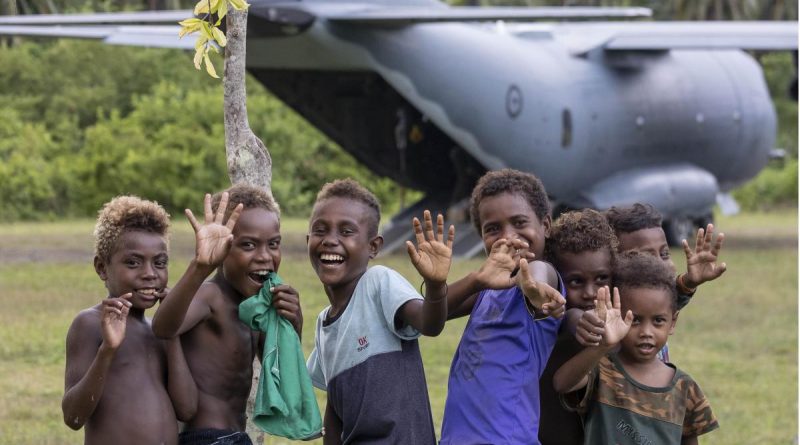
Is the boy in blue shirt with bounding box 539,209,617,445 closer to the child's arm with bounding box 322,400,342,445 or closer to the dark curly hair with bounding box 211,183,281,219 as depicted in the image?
the child's arm with bounding box 322,400,342,445

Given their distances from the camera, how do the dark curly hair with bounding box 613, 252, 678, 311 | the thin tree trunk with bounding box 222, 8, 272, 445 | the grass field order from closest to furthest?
1. the dark curly hair with bounding box 613, 252, 678, 311
2. the thin tree trunk with bounding box 222, 8, 272, 445
3. the grass field

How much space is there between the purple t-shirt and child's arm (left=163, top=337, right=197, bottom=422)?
2.46ft

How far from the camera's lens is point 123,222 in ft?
12.6

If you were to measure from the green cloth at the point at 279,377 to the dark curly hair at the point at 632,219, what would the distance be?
50.2 inches

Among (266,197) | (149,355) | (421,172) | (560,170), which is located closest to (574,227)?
(266,197)

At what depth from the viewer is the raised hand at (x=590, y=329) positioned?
3607mm

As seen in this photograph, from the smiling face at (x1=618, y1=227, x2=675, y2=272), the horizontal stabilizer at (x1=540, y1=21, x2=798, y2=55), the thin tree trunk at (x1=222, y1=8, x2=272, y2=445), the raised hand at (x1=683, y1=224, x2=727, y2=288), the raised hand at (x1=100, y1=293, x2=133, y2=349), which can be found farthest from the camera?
the horizontal stabilizer at (x1=540, y1=21, x2=798, y2=55)

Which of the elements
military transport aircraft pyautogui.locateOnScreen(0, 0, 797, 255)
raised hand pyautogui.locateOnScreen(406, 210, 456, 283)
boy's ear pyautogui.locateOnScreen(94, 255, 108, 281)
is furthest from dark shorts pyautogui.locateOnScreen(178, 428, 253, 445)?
military transport aircraft pyautogui.locateOnScreen(0, 0, 797, 255)

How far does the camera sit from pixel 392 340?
3.90m

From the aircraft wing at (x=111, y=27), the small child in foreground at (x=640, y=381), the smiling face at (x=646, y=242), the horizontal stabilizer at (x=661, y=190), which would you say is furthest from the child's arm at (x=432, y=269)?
the horizontal stabilizer at (x=661, y=190)

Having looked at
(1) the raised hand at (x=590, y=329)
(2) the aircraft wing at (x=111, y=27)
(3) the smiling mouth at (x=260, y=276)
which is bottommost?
(1) the raised hand at (x=590, y=329)

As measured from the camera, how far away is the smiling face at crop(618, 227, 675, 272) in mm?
4465

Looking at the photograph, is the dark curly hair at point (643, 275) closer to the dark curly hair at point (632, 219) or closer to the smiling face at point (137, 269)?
the dark curly hair at point (632, 219)

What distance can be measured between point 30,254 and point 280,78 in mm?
3847
